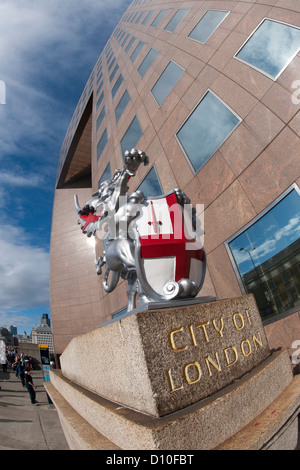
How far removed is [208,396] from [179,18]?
45.0 feet

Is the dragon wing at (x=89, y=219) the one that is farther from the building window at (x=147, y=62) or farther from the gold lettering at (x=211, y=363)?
the building window at (x=147, y=62)

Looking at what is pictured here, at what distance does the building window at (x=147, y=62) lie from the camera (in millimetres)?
11242

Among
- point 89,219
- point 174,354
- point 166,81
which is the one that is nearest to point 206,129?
point 166,81

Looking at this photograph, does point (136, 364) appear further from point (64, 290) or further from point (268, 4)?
point (64, 290)

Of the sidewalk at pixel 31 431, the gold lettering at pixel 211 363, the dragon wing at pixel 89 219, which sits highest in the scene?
the dragon wing at pixel 89 219

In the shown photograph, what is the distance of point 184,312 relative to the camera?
92.2 inches

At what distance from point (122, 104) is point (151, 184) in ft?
21.1

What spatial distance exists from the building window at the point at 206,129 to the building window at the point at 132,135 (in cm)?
286

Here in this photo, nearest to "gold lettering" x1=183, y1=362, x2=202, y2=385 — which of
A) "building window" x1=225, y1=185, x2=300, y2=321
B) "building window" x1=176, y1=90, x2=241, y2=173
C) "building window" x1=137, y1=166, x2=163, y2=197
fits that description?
"building window" x1=225, y1=185, x2=300, y2=321

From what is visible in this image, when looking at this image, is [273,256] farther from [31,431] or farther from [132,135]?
[132,135]

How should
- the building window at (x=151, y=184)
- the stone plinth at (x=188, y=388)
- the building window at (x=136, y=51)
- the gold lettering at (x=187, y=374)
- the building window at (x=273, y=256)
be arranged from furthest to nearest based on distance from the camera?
the building window at (x=136, y=51) < the building window at (x=151, y=184) < the building window at (x=273, y=256) < the gold lettering at (x=187, y=374) < the stone plinth at (x=188, y=388)

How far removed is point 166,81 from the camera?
31.3 ft

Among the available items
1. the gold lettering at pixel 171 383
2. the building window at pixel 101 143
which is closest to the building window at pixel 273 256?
the gold lettering at pixel 171 383

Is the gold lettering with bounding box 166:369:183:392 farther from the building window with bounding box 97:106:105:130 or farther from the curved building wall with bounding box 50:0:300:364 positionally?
the building window with bounding box 97:106:105:130
